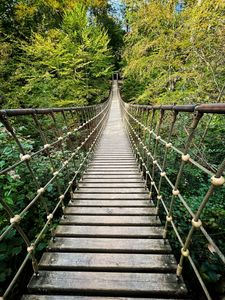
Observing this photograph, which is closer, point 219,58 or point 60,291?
point 60,291

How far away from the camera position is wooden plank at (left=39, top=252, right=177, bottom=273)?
137cm

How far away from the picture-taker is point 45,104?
793cm

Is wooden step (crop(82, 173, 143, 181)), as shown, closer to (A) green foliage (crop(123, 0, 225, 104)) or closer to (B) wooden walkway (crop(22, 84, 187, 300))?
(B) wooden walkway (crop(22, 84, 187, 300))

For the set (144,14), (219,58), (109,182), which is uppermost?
(144,14)

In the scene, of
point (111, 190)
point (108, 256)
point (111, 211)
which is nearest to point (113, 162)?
point (111, 190)

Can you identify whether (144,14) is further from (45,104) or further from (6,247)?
(6,247)

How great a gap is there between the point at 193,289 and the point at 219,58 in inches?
154

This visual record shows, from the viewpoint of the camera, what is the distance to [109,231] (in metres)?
1.75

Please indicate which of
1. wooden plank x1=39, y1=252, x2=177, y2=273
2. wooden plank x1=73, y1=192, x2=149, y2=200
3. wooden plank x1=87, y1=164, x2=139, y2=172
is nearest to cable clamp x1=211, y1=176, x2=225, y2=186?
wooden plank x1=39, y1=252, x2=177, y2=273

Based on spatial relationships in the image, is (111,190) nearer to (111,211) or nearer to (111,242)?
(111,211)

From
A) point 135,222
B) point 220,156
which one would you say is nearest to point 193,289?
point 135,222

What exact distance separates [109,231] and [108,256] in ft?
0.93

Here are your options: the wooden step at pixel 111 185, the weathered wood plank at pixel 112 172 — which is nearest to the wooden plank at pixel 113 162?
the weathered wood plank at pixel 112 172

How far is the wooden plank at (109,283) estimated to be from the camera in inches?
47.6
